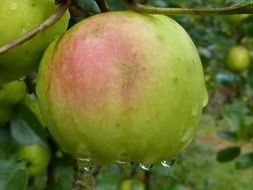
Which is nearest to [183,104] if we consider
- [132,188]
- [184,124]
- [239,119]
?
[184,124]

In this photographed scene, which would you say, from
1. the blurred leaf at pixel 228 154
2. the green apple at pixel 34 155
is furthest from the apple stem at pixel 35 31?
the blurred leaf at pixel 228 154

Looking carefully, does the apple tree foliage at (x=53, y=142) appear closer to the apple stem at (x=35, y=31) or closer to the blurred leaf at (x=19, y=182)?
the blurred leaf at (x=19, y=182)

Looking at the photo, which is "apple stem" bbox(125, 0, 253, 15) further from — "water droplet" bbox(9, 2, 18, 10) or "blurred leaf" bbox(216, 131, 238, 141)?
"blurred leaf" bbox(216, 131, 238, 141)

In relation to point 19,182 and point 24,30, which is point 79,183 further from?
point 24,30

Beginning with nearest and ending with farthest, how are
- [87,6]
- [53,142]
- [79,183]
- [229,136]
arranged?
[87,6] → [79,183] → [53,142] → [229,136]

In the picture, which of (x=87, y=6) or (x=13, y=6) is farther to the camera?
(x=87, y=6)

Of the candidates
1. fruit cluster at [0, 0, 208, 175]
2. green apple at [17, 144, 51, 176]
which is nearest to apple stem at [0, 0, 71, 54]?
fruit cluster at [0, 0, 208, 175]

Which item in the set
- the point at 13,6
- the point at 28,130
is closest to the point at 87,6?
the point at 13,6
